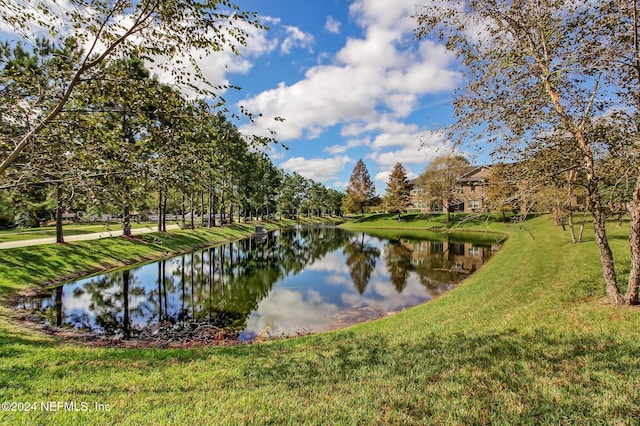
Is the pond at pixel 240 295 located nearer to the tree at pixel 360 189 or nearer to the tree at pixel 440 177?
the tree at pixel 440 177

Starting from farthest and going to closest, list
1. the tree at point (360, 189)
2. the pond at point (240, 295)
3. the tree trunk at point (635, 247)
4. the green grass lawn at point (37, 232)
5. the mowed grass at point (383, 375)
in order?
the tree at point (360, 189) < the green grass lawn at point (37, 232) < the pond at point (240, 295) < the tree trunk at point (635, 247) < the mowed grass at point (383, 375)

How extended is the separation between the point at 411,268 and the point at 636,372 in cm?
1933

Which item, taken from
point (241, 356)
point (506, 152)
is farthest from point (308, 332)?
point (506, 152)

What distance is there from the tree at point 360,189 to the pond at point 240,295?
54948 millimetres

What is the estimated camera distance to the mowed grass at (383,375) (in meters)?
3.94

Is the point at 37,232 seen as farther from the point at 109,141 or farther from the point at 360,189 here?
the point at 360,189

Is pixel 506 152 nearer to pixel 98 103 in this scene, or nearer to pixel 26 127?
pixel 98 103

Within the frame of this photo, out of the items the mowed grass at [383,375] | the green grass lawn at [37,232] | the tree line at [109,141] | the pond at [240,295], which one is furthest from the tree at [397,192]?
the tree line at [109,141]

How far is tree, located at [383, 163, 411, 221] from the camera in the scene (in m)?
67.4

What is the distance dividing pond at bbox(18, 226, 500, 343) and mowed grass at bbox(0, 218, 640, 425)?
3253mm

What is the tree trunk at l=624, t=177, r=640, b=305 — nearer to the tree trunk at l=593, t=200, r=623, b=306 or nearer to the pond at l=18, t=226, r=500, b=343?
the tree trunk at l=593, t=200, r=623, b=306

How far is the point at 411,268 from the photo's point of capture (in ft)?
76.9

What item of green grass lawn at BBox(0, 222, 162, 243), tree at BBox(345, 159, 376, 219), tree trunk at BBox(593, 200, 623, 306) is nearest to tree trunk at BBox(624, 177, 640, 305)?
tree trunk at BBox(593, 200, 623, 306)

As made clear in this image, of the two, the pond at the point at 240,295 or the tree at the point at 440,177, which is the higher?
the tree at the point at 440,177
